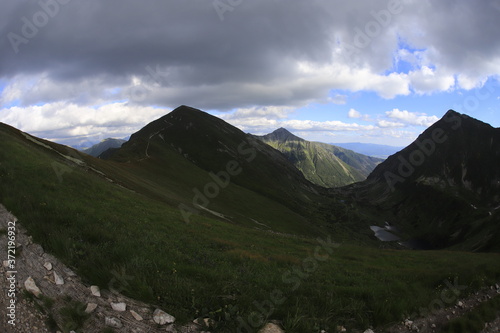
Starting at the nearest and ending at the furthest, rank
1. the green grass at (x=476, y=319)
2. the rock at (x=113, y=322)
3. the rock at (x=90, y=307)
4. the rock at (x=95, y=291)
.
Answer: the rock at (x=113, y=322), the rock at (x=90, y=307), the rock at (x=95, y=291), the green grass at (x=476, y=319)

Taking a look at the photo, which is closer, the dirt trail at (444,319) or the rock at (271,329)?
the rock at (271,329)

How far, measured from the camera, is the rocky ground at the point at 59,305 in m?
8.36

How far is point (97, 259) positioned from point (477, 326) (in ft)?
50.6

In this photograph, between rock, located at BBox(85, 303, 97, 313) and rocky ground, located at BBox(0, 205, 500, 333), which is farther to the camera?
rock, located at BBox(85, 303, 97, 313)

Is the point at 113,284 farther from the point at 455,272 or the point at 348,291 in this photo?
the point at 455,272

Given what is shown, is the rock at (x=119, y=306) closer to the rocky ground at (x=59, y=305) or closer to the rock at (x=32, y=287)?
the rocky ground at (x=59, y=305)

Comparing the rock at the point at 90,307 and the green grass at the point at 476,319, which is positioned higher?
the rock at the point at 90,307

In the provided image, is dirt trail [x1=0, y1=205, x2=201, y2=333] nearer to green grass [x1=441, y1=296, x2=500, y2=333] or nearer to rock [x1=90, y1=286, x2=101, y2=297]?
rock [x1=90, y1=286, x2=101, y2=297]

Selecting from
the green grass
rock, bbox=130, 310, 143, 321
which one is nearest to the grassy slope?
rock, bbox=130, 310, 143, 321

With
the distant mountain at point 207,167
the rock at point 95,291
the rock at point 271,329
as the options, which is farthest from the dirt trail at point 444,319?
the distant mountain at point 207,167

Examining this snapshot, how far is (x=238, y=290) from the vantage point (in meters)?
10.3

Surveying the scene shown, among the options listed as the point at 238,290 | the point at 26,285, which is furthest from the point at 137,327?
the point at 26,285

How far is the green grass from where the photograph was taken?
10.8m

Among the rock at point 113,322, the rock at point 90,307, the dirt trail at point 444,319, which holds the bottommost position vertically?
the dirt trail at point 444,319
